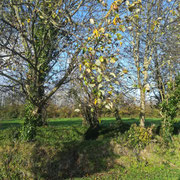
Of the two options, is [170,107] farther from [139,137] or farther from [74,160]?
[74,160]

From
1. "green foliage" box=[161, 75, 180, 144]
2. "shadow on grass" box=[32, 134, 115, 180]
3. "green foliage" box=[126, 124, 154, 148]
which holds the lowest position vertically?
"shadow on grass" box=[32, 134, 115, 180]

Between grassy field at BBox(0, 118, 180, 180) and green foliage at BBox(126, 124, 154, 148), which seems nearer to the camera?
grassy field at BBox(0, 118, 180, 180)

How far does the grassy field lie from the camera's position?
618cm

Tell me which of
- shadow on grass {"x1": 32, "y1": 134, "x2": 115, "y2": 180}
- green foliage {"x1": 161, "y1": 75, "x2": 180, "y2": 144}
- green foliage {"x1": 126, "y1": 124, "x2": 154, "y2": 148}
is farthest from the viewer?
green foliage {"x1": 161, "y1": 75, "x2": 180, "y2": 144}

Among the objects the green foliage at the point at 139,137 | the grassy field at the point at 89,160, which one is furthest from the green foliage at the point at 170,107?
the green foliage at the point at 139,137

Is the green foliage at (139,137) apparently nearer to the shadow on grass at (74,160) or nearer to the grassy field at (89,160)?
the grassy field at (89,160)

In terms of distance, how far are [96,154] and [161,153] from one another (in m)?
2.85

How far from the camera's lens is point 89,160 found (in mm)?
8047

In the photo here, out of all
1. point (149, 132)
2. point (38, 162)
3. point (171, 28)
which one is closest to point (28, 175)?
point (38, 162)

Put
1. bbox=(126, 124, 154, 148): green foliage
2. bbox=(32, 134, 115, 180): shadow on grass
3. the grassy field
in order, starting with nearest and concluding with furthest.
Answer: the grassy field
bbox=(32, 134, 115, 180): shadow on grass
bbox=(126, 124, 154, 148): green foliage

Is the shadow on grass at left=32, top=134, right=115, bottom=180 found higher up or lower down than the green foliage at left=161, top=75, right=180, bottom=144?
lower down

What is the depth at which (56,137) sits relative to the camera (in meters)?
11.0

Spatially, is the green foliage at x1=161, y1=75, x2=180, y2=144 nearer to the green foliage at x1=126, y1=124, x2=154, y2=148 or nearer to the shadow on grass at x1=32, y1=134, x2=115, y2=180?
the green foliage at x1=126, y1=124, x2=154, y2=148

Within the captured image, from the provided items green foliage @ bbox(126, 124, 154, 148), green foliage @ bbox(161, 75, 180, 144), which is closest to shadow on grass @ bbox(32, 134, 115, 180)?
green foliage @ bbox(126, 124, 154, 148)
